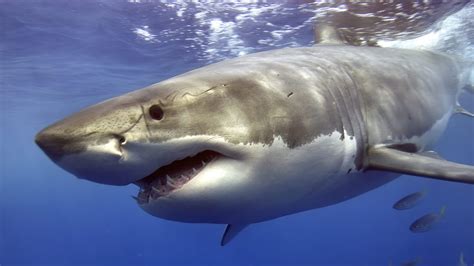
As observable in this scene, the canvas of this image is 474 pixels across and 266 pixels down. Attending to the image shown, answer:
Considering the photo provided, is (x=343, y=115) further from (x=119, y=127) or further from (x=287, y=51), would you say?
(x=119, y=127)

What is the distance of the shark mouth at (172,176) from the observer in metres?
2.47

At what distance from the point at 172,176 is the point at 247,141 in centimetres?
49

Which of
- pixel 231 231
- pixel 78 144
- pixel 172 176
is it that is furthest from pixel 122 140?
pixel 231 231

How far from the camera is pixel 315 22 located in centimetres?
1212

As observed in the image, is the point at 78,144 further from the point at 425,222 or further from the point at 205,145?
the point at 425,222

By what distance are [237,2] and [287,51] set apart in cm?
701

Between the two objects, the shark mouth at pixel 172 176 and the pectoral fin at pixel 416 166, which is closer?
the shark mouth at pixel 172 176

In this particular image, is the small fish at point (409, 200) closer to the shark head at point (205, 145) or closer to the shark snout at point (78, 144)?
the shark head at point (205, 145)

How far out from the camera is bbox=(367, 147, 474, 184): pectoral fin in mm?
3154

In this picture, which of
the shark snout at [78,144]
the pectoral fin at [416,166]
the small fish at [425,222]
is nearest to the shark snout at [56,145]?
the shark snout at [78,144]

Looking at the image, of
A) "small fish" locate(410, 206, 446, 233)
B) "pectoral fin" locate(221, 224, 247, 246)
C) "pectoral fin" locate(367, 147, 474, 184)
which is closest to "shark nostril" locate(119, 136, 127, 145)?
"pectoral fin" locate(367, 147, 474, 184)

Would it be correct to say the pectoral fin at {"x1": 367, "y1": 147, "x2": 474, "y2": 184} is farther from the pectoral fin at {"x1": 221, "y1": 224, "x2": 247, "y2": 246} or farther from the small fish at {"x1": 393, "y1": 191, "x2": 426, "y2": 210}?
the small fish at {"x1": 393, "y1": 191, "x2": 426, "y2": 210}

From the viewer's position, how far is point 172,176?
8.17 ft

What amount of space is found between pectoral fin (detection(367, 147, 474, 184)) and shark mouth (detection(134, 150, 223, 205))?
1576mm
